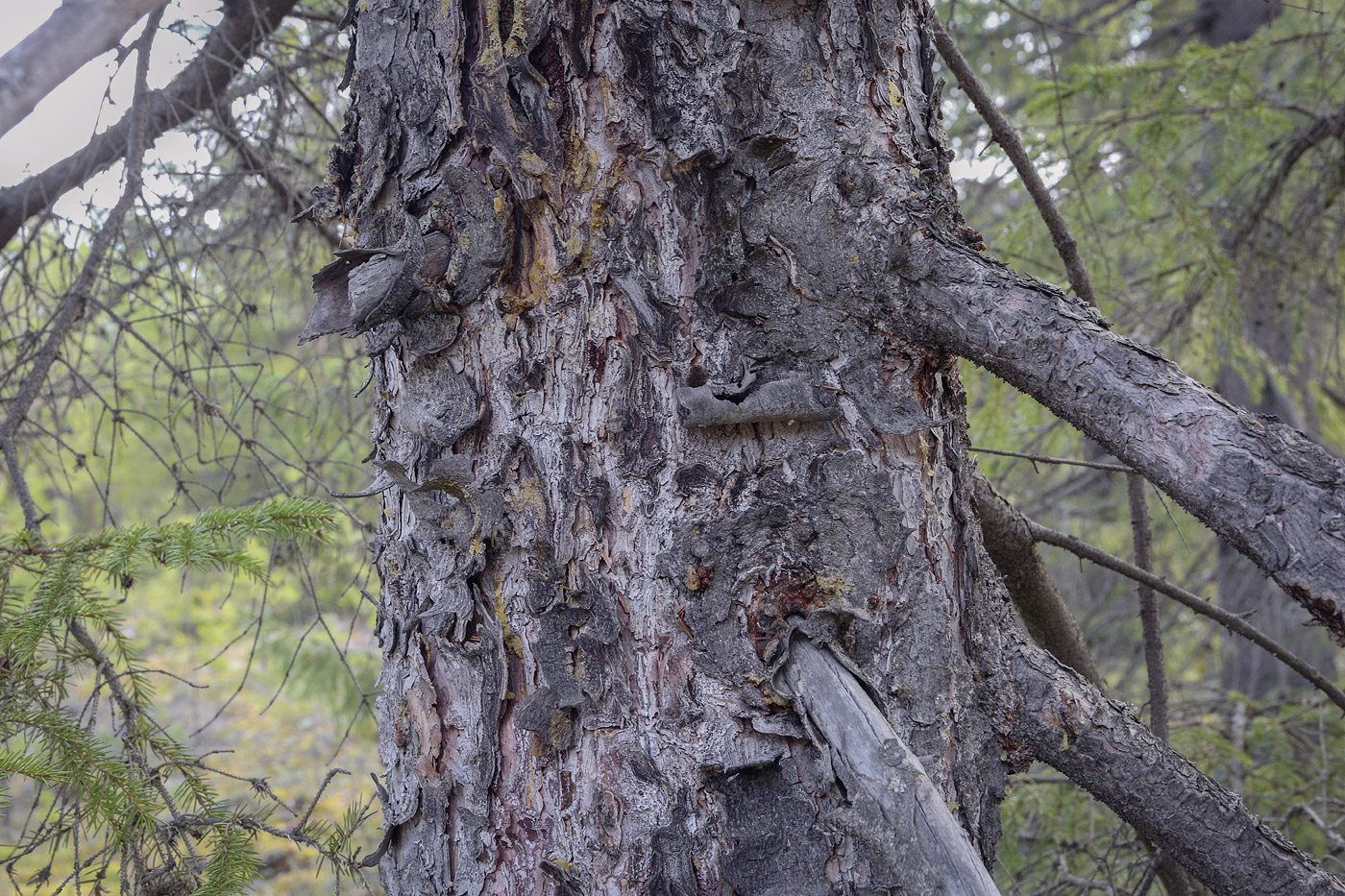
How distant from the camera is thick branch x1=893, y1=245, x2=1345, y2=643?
0.85 m

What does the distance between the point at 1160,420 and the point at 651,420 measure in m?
0.58

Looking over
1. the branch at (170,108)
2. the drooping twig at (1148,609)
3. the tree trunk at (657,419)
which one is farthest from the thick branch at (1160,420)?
the branch at (170,108)

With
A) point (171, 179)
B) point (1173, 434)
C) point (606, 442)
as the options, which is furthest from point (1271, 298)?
point (171, 179)

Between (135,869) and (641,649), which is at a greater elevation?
(641,649)

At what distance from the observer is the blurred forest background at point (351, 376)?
143 cm

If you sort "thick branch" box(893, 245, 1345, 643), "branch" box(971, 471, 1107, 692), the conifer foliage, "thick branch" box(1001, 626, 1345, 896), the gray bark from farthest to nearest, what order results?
the gray bark → "branch" box(971, 471, 1107, 692) → the conifer foliage → "thick branch" box(1001, 626, 1345, 896) → "thick branch" box(893, 245, 1345, 643)

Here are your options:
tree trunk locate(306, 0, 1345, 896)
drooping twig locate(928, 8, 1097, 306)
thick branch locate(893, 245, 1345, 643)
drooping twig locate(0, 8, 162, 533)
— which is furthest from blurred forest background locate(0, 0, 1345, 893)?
thick branch locate(893, 245, 1345, 643)

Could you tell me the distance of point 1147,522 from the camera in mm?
1778

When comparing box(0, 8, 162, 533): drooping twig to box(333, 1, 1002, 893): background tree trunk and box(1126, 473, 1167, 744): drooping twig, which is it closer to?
box(333, 1, 1002, 893): background tree trunk

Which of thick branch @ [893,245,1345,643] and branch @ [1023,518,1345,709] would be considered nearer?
thick branch @ [893,245,1345,643]

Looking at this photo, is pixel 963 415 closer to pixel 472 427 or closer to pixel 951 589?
pixel 951 589

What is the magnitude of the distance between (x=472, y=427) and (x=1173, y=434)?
0.84 m

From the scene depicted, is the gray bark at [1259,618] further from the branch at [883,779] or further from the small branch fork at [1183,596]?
the branch at [883,779]

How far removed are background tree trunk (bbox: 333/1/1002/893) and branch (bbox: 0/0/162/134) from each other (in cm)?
40
